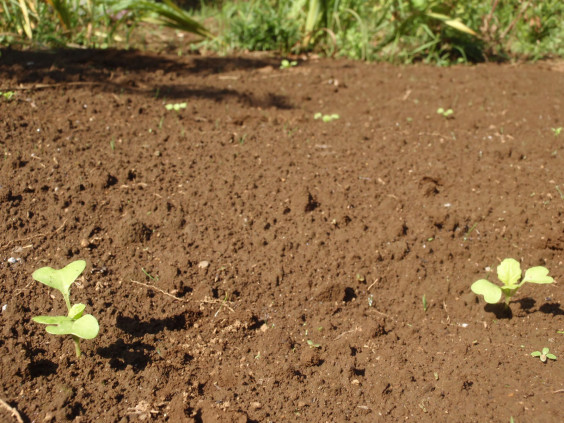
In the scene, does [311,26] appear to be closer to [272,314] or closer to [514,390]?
[272,314]

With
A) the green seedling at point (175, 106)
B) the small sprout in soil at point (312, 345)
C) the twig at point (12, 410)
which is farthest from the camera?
the green seedling at point (175, 106)

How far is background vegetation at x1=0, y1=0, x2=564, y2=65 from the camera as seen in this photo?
15.9 ft

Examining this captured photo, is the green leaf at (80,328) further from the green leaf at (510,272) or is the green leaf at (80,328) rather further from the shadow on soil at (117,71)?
the shadow on soil at (117,71)

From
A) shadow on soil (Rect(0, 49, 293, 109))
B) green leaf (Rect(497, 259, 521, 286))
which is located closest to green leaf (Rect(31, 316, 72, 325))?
green leaf (Rect(497, 259, 521, 286))

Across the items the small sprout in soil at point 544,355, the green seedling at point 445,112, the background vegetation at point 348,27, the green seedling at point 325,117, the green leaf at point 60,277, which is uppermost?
the background vegetation at point 348,27

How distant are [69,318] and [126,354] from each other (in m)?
0.26

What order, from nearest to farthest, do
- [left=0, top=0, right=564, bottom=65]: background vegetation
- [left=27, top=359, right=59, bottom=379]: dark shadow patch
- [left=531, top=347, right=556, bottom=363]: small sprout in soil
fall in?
[left=27, top=359, right=59, bottom=379]: dark shadow patch, [left=531, top=347, right=556, bottom=363]: small sprout in soil, [left=0, top=0, right=564, bottom=65]: background vegetation

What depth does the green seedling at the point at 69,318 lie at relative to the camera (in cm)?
186

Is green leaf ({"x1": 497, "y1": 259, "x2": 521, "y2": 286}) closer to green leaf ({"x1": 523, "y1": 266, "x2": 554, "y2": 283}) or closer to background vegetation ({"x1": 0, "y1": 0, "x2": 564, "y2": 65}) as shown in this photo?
green leaf ({"x1": 523, "y1": 266, "x2": 554, "y2": 283})

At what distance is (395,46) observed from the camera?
16.4 ft

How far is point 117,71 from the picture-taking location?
4.15 meters

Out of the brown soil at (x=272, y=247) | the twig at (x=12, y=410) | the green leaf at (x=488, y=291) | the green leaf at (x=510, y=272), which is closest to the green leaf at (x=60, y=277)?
the brown soil at (x=272, y=247)

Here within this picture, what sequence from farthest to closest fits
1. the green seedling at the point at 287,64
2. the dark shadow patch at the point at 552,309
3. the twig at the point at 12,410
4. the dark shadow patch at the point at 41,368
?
the green seedling at the point at 287,64
the dark shadow patch at the point at 552,309
the dark shadow patch at the point at 41,368
the twig at the point at 12,410

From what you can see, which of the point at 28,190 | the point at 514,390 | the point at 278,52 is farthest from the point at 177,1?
the point at 514,390
